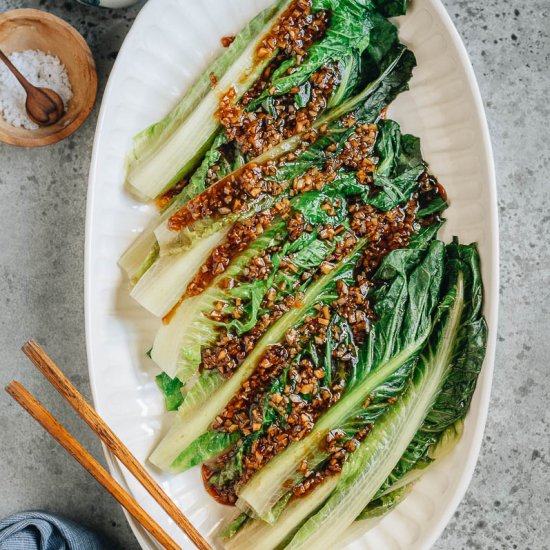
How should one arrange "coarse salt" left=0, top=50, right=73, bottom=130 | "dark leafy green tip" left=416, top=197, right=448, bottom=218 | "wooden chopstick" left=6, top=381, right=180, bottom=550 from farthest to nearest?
"coarse salt" left=0, top=50, right=73, bottom=130, "dark leafy green tip" left=416, top=197, right=448, bottom=218, "wooden chopstick" left=6, top=381, right=180, bottom=550

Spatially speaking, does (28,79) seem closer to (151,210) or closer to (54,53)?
(54,53)

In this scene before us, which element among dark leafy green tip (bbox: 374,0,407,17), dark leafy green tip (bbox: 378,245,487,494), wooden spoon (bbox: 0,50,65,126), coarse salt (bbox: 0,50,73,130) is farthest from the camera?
coarse salt (bbox: 0,50,73,130)

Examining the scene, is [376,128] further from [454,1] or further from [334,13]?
[454,1]

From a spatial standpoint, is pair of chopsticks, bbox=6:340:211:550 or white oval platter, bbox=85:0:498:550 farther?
white oval platter, bbox=85:0:498:550

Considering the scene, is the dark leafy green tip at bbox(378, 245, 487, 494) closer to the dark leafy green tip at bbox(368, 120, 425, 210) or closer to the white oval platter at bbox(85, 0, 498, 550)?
the white oval platter at bbox(85, 0, 498, 550)

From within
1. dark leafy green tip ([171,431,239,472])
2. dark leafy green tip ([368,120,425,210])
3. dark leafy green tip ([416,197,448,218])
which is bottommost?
dark leafy green tip ([171,431,239,472])

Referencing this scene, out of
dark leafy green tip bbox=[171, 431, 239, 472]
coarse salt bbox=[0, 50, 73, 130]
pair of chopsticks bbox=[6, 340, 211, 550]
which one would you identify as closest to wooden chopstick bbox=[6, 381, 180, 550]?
pair of chopsticks bbox=[6, 340, 211, 550]

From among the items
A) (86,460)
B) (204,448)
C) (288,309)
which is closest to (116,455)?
(86,460)
